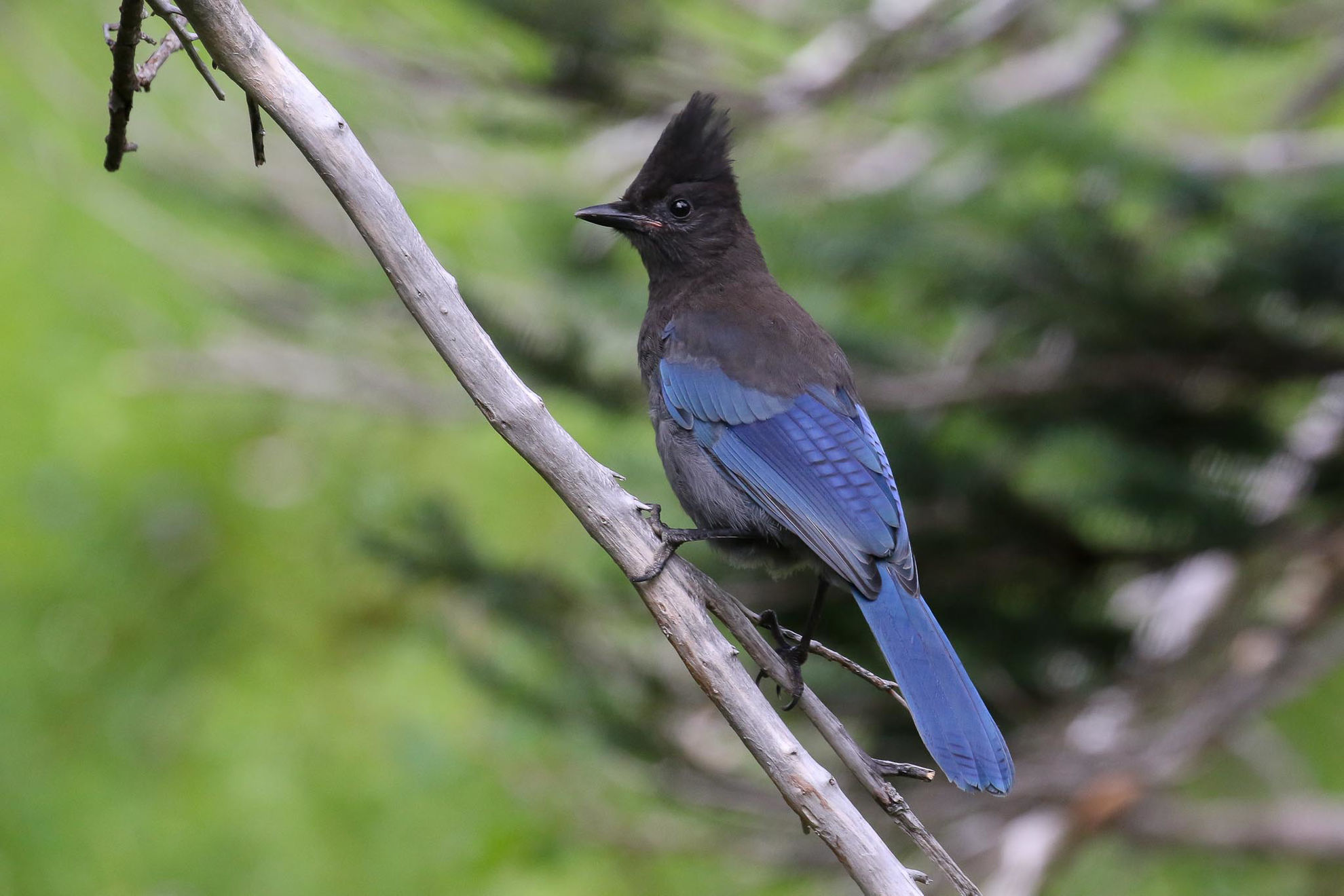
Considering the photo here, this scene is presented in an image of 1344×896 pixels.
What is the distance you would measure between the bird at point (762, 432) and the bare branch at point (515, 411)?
0.74 ft

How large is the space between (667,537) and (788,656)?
1.02ft

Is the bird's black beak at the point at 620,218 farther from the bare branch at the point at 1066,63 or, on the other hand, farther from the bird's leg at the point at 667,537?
the bare branch at the point at 1066,63

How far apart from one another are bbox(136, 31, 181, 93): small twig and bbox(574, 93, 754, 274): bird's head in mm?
1418

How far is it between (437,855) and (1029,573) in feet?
8.36

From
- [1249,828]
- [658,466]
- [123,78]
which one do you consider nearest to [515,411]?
[123,78]

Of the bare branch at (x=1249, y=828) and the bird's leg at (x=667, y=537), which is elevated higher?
the bird's leg at (x=667, y=537)

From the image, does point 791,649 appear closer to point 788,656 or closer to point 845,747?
point 788,656

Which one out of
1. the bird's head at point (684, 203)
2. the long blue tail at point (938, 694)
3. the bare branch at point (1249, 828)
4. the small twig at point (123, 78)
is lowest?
the bare branch at point (1249, 828)

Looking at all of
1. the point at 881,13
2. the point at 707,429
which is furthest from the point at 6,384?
the point at 707,429

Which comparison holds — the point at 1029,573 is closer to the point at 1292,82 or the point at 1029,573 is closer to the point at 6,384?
the point at 1292,82

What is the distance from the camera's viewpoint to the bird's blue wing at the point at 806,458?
7.95ft

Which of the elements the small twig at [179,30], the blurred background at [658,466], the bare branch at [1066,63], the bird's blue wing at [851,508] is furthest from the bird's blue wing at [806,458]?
the bare branch at [1066,63]

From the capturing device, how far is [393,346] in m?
4.75

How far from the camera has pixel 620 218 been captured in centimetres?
299
